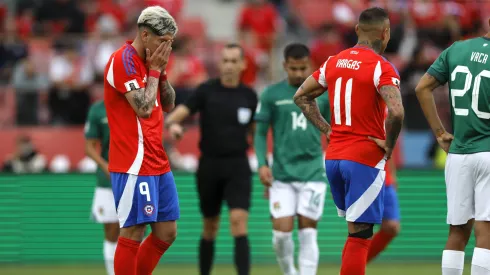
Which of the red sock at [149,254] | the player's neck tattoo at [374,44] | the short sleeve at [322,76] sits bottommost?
the red sock at [149,254]

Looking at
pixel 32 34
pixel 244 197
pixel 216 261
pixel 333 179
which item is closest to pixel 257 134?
pixel 244 197

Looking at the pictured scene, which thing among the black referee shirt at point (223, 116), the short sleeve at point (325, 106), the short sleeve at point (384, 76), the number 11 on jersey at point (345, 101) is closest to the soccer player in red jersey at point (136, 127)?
the number 11 on jersey at point (345, 101)

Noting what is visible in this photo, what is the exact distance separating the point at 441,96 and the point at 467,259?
3984 millimetres

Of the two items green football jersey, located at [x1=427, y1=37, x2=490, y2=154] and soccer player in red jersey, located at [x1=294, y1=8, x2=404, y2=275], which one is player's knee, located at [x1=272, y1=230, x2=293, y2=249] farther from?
green football jersey, located at [x1=427, y1=37, x2=490, y2=154]

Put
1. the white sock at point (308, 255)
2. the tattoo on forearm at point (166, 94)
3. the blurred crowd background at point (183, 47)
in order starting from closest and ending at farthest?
the tattoo on forearm at point (166, 94) < the white sock at point (308, 255) < the blurred crowd background at point (183, 47)

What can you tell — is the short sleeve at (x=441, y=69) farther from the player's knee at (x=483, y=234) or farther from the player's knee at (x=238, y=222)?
the player's knee at (x=238, y=222)

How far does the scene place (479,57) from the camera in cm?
803

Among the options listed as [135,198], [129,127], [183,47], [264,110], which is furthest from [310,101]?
[183,47]

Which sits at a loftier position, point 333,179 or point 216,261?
point 333,179

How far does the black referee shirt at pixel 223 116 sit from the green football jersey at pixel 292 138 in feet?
2.32

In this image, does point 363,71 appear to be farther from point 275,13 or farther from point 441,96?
point 275,13

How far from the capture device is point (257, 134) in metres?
10.7

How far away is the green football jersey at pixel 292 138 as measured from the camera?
1034cm

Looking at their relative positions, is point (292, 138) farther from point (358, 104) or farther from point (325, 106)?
point (358, 104)
